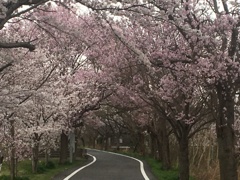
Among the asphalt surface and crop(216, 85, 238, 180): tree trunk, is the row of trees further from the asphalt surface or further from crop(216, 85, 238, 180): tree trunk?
the asphalt surface

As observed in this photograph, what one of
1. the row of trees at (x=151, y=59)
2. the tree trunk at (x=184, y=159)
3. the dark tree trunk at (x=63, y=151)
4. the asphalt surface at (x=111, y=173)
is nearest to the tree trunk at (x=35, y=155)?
the row of trees at (x=151, y=59)

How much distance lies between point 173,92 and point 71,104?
1453cm

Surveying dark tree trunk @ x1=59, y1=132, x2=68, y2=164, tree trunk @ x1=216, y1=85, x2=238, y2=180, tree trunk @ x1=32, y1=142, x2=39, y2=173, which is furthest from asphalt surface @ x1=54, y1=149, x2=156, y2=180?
tree trunk @ x1=216, y1=85, x2=238, y2=180

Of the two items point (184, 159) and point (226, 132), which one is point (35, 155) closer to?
point (184, 159)

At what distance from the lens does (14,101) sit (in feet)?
28.9

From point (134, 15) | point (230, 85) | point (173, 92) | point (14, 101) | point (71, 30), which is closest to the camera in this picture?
point (134, 15)

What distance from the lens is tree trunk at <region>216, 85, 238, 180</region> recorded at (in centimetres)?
959

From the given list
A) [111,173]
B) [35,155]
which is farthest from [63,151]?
[35,155]

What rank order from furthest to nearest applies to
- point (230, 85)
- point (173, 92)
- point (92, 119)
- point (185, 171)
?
point (92, 119) → point (185, 171) → point (173, 92) → point (230, 85)

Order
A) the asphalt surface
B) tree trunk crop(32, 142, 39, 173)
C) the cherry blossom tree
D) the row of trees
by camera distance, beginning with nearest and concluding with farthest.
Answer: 1. the row of trees
2. the cherry blossom tree
3. the asphalt surface
4. tree trunk crop(32, 142, 39, 173)

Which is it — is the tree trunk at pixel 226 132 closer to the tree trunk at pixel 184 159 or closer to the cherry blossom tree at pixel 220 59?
the cherry blossom tree at pixel 220 59

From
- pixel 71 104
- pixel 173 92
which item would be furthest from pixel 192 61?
pixel 71 104

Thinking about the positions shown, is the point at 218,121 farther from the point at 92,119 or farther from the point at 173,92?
the point at 92,119

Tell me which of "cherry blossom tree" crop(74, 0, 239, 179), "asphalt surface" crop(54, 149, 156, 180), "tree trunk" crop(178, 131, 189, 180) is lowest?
"asphalt surface" crop(54, 149, 156, 180)
